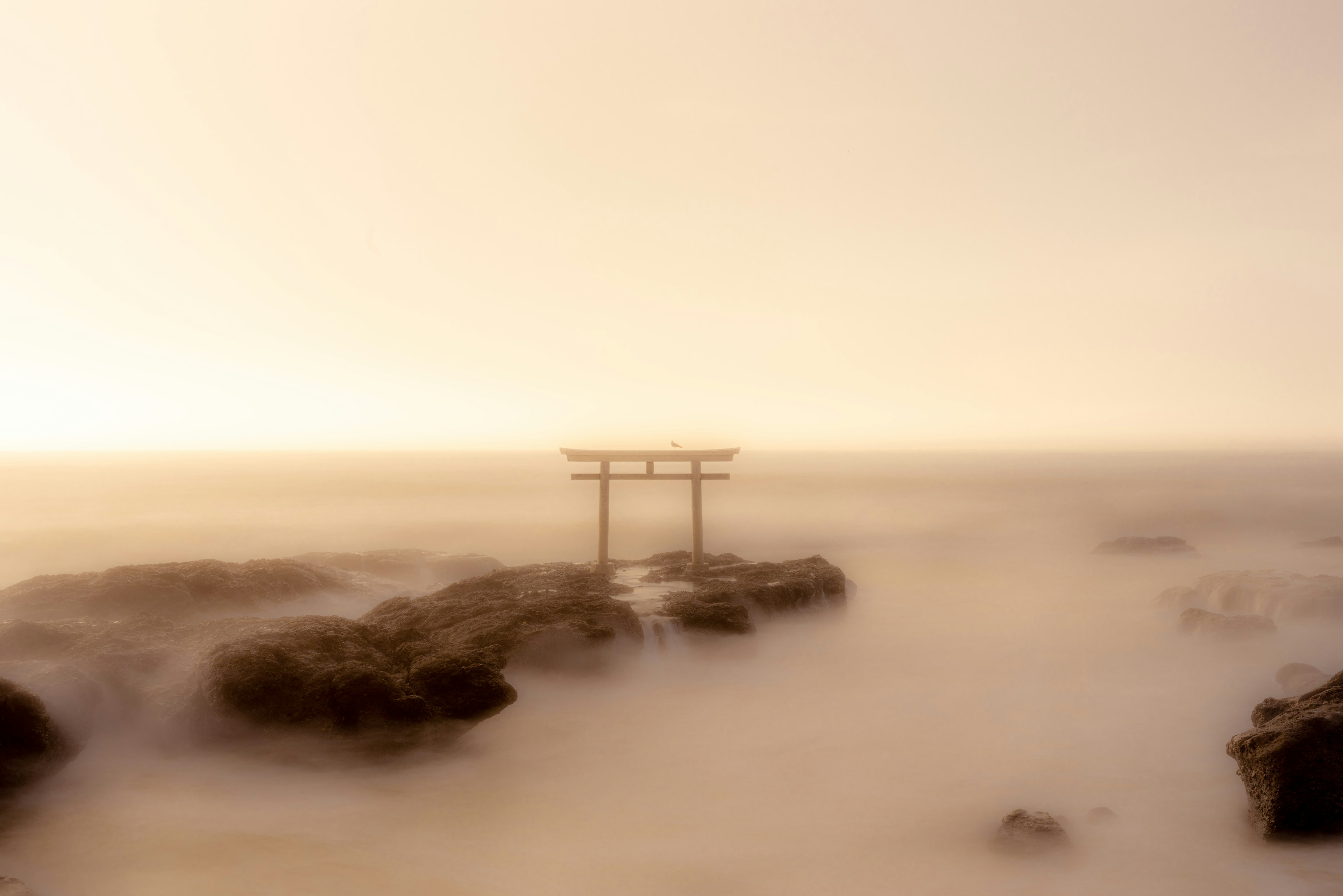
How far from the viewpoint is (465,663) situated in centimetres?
943

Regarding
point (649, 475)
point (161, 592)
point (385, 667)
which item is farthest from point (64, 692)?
point (649, 475)

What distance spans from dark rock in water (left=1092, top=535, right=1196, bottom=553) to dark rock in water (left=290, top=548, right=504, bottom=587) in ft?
62.6

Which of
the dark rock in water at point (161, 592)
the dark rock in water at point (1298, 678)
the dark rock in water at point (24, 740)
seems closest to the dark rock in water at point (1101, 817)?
the dark rock in water at point (1298, 678)

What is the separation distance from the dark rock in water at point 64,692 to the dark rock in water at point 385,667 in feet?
3.21

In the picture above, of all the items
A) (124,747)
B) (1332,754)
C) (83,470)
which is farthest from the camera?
(83,470)

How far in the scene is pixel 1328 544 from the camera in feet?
93.1

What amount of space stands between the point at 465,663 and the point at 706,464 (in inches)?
3748

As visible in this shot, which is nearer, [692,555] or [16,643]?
[16,643]

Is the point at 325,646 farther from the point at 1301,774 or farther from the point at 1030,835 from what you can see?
the point at 1301,774

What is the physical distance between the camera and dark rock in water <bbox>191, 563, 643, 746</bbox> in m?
8.54

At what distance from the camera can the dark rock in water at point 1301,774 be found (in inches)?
255

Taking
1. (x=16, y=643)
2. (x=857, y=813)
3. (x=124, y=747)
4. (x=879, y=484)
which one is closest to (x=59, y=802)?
(x=124, y=747)

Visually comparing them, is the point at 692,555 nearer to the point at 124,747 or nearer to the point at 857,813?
the point at 857,813

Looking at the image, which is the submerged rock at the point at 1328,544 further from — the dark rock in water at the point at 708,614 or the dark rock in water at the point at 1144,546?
the dark rock in water at the point at 708,614
